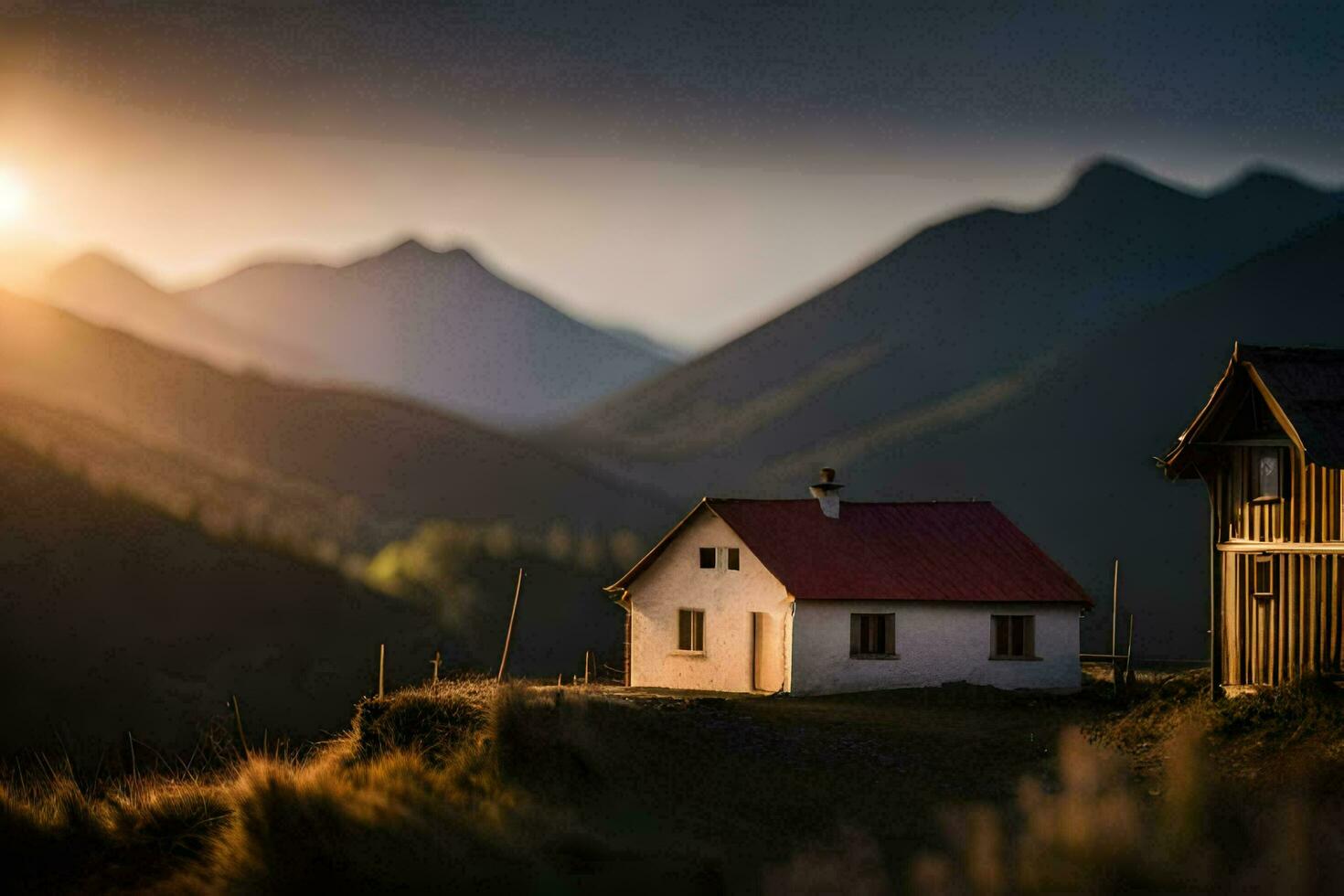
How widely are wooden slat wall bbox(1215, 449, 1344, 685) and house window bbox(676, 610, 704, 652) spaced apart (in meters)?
16.4

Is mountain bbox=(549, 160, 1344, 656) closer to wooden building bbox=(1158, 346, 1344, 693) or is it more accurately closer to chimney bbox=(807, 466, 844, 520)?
chimney bbox=(807, 466, 844, 520)

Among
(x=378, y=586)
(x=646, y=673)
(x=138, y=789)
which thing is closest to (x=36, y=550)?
(x=378, y=586)

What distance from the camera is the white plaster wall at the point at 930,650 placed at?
132ft

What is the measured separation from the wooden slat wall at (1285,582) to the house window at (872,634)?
1257cm

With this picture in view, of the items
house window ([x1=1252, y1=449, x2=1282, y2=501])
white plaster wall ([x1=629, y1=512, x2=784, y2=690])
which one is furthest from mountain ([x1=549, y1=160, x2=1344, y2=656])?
house window ([x1=1252, y1=449, x2=1282, y2=501])

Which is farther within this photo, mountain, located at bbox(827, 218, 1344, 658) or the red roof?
mountain, located at bbox(827, 218, 1344, 658)

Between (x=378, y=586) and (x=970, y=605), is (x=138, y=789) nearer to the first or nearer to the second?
(x=970, y=605)

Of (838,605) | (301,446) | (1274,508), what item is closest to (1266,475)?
(1274,508)

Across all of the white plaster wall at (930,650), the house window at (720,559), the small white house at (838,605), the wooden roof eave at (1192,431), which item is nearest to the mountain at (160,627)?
the small white house at (838,605)

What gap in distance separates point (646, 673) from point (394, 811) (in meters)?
26.3

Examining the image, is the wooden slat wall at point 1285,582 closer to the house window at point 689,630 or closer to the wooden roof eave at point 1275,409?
the wooden roof eave at point 1275,409

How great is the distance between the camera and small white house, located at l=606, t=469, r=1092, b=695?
133ft

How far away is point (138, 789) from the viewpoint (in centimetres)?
1955

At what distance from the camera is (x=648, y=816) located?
65.0 ft
